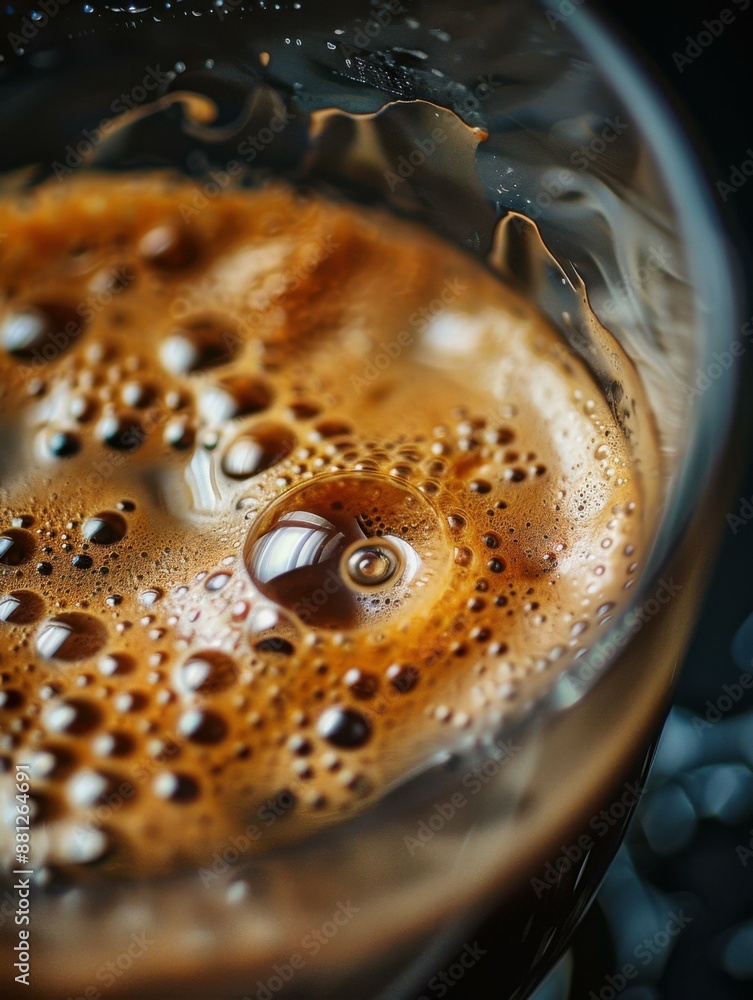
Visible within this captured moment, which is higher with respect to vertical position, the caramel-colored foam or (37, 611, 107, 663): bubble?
the caramel-colored foam

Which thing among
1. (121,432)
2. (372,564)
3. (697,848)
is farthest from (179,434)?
(697,848)

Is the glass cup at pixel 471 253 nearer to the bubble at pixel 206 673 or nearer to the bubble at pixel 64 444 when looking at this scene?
the bubble at pixel 206 673

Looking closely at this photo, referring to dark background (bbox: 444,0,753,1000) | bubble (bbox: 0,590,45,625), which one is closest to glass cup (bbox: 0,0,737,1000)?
dark background (bbox: 444,0,753,1000)

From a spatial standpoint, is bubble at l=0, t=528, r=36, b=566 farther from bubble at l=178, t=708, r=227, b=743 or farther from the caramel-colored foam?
bubble at l=178, t=708, r=227, b=743

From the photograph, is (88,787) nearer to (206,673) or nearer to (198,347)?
(206,673)

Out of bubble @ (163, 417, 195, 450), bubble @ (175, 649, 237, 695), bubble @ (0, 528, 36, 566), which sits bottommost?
bubble @ (0, 528, 36, 566)

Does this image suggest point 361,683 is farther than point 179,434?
No

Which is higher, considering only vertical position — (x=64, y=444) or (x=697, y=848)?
(x=697, y=848)
